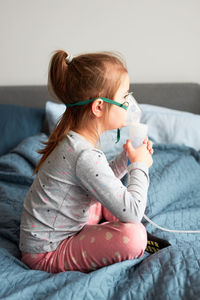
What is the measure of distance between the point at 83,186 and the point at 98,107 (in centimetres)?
26

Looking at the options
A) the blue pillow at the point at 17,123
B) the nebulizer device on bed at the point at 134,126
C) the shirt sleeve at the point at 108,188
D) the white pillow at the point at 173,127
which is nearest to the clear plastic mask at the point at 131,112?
the nebulizer device on bed at the point at 134,126

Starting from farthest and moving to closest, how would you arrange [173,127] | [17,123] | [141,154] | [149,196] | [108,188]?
[17,123]
[173,127]
[149,196]
[141,154]
[108,188]

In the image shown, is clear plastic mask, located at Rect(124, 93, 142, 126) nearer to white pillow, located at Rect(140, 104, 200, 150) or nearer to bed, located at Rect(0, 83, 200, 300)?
bed, located at Rect(0, 83, 200, 300)

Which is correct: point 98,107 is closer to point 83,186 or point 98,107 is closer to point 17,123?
point 83,186

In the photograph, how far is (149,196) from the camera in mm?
1360

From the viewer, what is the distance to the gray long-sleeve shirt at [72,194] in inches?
37.6

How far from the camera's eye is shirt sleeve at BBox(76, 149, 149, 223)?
948mm

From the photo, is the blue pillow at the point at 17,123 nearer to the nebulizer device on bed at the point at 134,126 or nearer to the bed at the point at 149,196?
the bed at the point at 149,196

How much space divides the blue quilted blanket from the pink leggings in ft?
0.13

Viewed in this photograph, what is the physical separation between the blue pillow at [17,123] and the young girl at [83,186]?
38.6 inches

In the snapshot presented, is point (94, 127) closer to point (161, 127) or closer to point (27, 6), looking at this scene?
point (161, 127)

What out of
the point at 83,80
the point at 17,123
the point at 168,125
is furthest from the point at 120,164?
the point at 17,123

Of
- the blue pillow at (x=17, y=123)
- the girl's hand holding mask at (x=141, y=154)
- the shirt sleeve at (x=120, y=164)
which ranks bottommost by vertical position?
the blue pillow at (x=17, y=123)

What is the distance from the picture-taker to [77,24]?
2.25 meters
